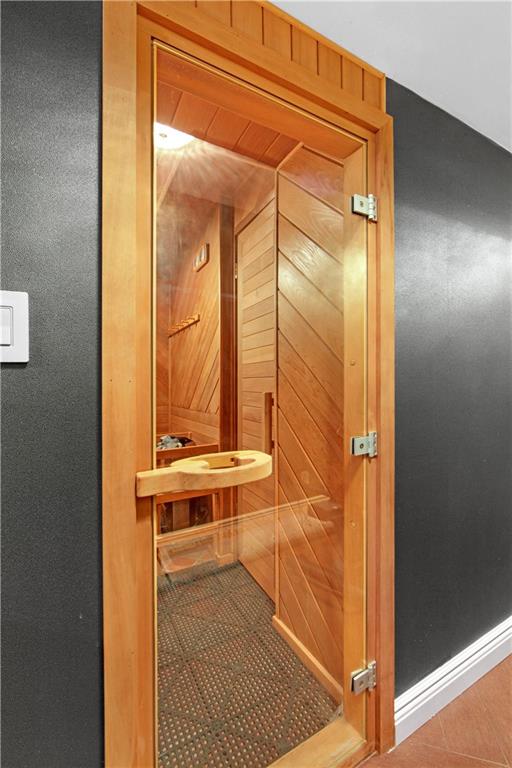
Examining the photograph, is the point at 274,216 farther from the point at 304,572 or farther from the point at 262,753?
the point at 262,753

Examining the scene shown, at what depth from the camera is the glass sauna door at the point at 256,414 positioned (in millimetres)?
1010

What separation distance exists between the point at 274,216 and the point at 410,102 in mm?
696

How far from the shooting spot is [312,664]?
1.34m

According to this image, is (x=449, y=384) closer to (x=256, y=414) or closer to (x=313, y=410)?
(x=313, y=410)

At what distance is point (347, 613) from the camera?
130cm

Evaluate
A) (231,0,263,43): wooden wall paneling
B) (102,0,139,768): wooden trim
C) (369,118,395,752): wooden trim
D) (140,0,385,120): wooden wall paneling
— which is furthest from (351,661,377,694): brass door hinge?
(231,0,263,43): wooden wall paneling

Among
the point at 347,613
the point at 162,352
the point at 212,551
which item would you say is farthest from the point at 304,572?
the point at 162,352

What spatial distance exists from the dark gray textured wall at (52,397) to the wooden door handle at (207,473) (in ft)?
0.39

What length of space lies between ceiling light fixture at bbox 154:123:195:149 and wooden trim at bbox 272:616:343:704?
4.98 feet

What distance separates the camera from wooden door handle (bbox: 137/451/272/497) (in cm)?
87

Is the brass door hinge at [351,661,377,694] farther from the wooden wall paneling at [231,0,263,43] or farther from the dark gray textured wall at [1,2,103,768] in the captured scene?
the wooden wall paneling at [231,0,263,43]

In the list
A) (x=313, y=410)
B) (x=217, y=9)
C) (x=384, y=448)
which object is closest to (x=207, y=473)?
(x=313, y=410)

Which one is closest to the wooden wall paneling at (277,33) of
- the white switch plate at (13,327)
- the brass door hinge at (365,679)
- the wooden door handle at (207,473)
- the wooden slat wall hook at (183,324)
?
the wooden slat wall hook at (183,324)

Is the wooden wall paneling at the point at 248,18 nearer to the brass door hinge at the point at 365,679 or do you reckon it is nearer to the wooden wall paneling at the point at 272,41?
the wooden wall paneling at the point at 272,41
